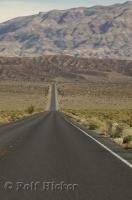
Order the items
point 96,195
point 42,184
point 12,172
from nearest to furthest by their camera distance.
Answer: point 96,195 → point 42,184 → point 12,172

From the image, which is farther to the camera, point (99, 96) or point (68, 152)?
point (99, 96)

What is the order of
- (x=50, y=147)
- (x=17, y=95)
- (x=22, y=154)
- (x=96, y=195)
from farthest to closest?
(x=17, y=95), (x=50, y=147), (x=22, y=154), (x=96, y=195)

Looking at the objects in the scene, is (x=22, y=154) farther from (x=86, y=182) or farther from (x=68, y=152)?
(x=86, y=182)

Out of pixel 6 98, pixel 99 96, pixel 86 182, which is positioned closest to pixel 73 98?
pixel 99 96

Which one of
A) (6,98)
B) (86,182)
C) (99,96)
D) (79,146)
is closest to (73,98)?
(99,96)

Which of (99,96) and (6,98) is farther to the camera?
(99,96)

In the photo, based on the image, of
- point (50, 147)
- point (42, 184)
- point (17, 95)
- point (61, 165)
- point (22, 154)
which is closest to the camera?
point (42, 184)

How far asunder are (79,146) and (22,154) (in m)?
4.41

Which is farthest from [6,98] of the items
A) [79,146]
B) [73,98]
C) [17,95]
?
[79,146]

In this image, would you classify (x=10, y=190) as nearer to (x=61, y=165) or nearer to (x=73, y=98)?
(x=61, y=165)

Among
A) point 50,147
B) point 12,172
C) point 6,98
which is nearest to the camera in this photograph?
point 12,172

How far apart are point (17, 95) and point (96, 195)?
156120 millimetres

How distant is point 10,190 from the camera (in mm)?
10836

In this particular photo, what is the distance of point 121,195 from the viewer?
10.5 metres
